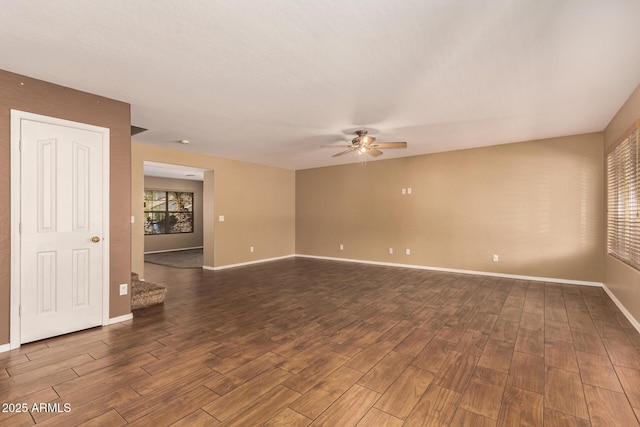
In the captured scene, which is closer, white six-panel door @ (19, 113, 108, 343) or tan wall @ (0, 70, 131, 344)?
tan wall @ (0, 70, 131, 344)

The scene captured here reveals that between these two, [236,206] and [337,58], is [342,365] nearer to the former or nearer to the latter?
[337,58]

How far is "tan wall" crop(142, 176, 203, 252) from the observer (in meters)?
9.23

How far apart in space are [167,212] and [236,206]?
4.22 meters

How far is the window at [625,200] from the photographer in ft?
10.3

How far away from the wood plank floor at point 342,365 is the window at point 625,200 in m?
0.79

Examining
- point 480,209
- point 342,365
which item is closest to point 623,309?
point 480,209

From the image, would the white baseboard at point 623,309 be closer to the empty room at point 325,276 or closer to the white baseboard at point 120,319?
the empty room at point 325,276

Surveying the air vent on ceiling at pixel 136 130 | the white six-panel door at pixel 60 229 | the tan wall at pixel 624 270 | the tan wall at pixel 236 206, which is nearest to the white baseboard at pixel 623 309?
the tan wall at pixel 624 270

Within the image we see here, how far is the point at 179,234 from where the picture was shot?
996 centimetres

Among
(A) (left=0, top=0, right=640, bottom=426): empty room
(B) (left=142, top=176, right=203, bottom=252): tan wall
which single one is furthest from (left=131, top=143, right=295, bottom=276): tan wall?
(B) (left=142, top=176, right=203, bottom=252): tan wall

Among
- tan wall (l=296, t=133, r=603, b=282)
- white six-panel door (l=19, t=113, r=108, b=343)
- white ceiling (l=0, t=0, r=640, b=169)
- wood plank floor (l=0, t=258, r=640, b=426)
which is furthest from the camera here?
tan wall (l=296, t=133, r=603, b=282)

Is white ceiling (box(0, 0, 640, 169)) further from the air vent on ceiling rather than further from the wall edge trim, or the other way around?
the wall edge trim

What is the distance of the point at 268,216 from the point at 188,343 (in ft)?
16.5

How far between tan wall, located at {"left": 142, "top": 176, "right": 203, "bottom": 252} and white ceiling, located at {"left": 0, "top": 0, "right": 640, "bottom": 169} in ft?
19.5
